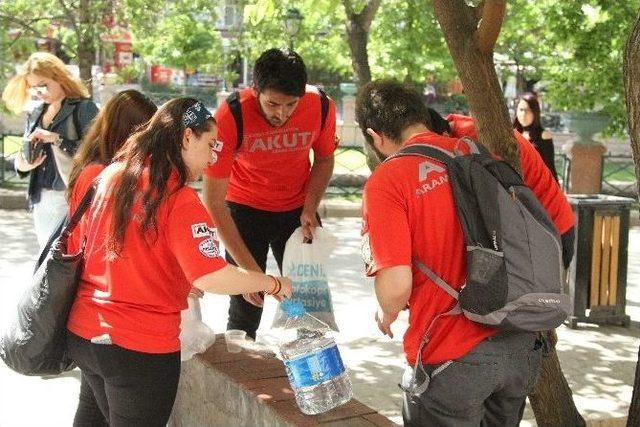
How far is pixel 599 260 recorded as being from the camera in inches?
330

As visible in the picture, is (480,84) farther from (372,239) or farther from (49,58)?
(49,58)

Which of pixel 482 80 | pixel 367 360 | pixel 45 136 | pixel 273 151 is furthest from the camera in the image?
pixel 367 360

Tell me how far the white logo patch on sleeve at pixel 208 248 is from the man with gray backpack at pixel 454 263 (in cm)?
49

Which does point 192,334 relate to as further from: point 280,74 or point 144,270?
point 144,270

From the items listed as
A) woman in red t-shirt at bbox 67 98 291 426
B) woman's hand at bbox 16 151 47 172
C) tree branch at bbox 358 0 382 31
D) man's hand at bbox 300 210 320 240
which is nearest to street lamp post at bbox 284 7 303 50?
tree branch at bbox 358 0 382 31

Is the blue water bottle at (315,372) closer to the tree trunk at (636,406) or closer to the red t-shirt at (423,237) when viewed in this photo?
the red t-shirt at (423,237)

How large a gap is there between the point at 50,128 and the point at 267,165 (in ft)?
5.77

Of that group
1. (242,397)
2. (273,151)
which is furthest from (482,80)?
(242,397)

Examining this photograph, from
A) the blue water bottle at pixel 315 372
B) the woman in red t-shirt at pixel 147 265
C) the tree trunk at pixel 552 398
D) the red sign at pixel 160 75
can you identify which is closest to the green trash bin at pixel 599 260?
the tree trunk at pixel 552 398

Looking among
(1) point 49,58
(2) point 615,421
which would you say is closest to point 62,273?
(1) point 49,58

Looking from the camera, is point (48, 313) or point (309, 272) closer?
point (48, 313)

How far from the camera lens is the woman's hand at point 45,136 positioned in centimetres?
614

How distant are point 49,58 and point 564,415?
11.7 feet

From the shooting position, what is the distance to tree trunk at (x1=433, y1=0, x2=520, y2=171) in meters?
4.64
